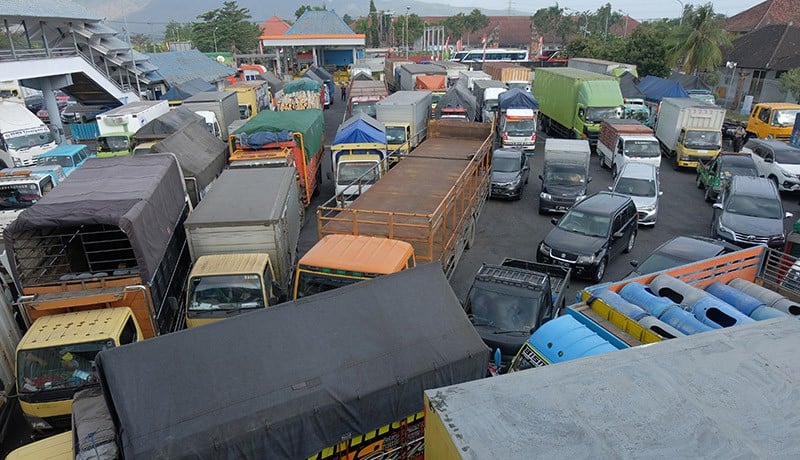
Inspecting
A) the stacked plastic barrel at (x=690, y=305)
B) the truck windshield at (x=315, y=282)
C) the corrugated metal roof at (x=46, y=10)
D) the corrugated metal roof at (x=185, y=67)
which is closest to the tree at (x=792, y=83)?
the stacked plastic barrel at (x=690, y=305)

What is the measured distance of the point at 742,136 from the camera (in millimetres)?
25219

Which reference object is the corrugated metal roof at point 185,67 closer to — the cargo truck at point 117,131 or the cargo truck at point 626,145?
the cargo truck at point 117,131

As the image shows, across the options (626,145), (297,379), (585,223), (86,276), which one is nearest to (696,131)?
(626,145)

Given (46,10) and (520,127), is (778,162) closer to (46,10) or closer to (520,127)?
(520,127)

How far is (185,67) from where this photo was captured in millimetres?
45031

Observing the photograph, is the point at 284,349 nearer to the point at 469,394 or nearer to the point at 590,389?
the point at 469,394

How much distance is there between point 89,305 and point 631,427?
8303mm

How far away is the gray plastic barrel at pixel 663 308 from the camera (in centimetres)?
692

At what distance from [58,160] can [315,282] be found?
656 inches

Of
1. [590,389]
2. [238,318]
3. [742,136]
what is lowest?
[742,136]

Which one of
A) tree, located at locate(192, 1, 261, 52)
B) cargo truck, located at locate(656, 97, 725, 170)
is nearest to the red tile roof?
cargo truck, located at locate(656, 97, 725, 170)

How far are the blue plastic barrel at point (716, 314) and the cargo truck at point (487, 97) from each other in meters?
20.2

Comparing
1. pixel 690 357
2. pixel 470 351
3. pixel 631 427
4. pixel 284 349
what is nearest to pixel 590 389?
pixel 631 427

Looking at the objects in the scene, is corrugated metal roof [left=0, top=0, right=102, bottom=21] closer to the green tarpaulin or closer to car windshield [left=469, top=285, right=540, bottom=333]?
the green tarpaulin
